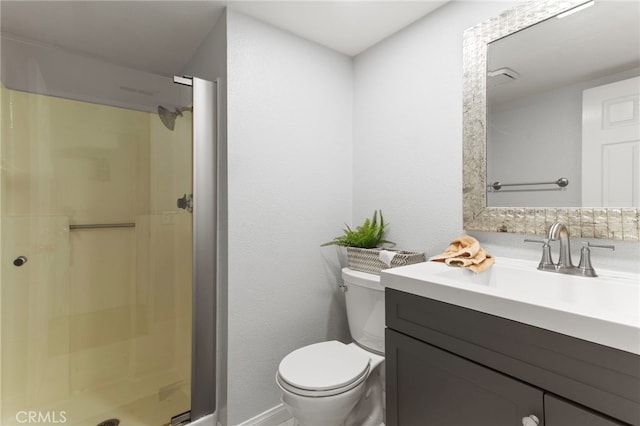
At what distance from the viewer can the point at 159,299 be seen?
1545 millimetres

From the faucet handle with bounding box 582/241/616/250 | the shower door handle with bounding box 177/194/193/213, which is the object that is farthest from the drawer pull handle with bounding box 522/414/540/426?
the shower door handle with bounding box 177/194/193/213

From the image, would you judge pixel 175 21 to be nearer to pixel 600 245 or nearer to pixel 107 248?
pixel 107 248

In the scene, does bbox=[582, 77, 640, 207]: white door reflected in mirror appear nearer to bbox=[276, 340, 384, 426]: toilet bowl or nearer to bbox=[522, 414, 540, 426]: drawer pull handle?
bbox=[522, 414, 540, 426]: drawer pull handle

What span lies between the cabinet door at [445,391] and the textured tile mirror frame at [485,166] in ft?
2.07

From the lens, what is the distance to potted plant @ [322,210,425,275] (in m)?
1.43

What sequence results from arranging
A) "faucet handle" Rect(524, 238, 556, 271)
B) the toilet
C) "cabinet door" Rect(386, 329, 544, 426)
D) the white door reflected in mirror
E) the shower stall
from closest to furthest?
"cabinet door" Rect(386, 329, 544, 426)
the white door reflected in mirror
"faucet handle" Rect(524, 238, 556, 271)
the toilet
the shower stall

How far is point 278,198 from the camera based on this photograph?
1600mm

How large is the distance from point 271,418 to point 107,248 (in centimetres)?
120

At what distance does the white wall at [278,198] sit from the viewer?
1468 mm

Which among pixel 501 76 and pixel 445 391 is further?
pixel 501 76

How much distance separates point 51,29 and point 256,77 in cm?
117

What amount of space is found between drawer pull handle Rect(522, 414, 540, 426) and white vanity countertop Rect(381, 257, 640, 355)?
0.74 feet

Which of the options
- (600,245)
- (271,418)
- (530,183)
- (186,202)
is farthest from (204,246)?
(600,245)

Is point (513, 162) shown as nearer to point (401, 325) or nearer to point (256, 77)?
point (401, 325)
